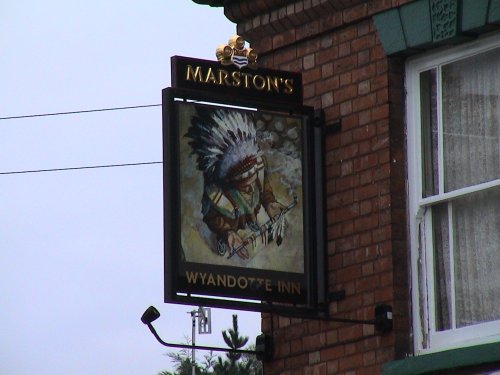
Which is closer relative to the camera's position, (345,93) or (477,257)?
(477,257)

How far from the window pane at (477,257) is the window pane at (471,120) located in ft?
0.46

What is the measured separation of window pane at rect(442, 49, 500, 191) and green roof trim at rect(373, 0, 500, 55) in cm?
19

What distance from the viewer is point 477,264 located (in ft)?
30.7

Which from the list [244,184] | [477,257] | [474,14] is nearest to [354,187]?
[244,184]

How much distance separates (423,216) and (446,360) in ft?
3.26

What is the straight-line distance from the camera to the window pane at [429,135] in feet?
31.9

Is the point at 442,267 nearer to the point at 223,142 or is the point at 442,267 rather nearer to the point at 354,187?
the point at 354,187

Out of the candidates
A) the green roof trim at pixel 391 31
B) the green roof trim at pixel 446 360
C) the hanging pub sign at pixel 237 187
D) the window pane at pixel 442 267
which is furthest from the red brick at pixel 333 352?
the green roof trim at pixel 391 31

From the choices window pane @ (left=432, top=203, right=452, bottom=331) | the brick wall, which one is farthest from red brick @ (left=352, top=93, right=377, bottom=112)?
window pane @ (left=432, top=203, right=452, bottom=331)

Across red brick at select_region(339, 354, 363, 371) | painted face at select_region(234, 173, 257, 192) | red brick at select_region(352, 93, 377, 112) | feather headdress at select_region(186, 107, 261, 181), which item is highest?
red brick at select_region(352, 93, 377, 112)

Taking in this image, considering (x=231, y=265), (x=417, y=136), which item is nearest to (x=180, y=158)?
(x=231, y=265)

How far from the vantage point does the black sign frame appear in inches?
371

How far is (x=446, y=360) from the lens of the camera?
903cm

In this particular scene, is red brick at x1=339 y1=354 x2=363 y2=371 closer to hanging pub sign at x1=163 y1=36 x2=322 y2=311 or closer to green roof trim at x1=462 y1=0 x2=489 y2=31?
hanging pub sign at x1=163 y1=36 x2=322 y2=311
